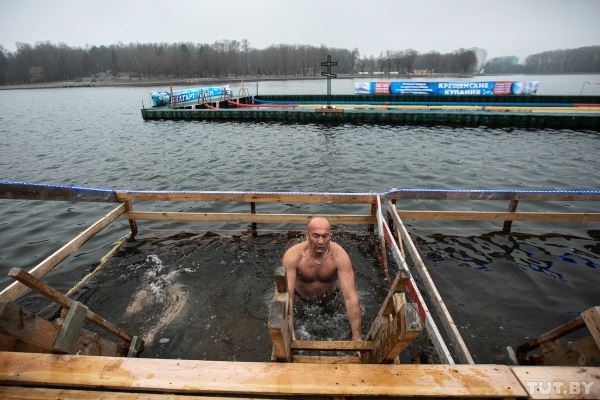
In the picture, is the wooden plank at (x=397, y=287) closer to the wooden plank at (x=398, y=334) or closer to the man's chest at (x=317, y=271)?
the wooden plank at (x=398, y=334)

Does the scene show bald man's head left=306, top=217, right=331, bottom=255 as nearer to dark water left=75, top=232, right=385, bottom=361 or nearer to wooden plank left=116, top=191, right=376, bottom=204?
dark water left=75, top=232, right=385, bottom=361

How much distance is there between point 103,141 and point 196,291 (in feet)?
66.9

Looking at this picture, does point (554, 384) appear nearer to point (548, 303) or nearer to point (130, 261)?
point (548, 303)

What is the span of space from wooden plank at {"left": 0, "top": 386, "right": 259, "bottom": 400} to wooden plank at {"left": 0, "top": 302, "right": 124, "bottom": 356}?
0.34 metres

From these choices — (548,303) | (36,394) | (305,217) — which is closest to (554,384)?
(36,394)

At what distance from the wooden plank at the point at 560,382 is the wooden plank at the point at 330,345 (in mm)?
1235

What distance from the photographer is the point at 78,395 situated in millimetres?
2354

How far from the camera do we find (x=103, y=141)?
21516 mm

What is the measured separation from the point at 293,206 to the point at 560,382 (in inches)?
347

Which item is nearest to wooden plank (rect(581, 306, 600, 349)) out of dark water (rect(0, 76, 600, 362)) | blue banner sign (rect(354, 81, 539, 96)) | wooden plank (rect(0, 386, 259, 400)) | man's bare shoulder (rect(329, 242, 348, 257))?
dark water (rect(0, 76, 600, 362))

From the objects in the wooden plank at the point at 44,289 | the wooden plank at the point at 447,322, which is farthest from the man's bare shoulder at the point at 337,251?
the wooden plank at the point at 44,289

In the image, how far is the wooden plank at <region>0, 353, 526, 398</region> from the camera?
2303 mm

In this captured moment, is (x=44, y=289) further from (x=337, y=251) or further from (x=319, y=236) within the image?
(x=337, y=251)

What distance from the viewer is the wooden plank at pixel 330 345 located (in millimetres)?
3025
